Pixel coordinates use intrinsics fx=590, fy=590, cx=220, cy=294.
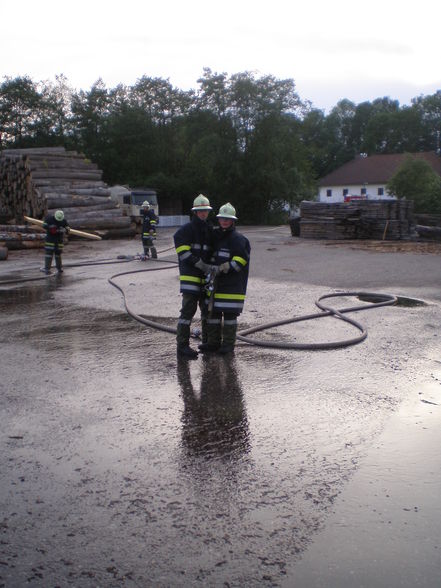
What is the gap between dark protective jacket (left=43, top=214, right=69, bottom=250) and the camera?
13.5 meters

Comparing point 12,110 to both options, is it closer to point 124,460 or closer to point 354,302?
point 354,302

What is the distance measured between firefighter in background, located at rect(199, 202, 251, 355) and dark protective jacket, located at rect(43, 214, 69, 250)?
26.5 ft

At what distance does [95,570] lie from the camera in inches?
106

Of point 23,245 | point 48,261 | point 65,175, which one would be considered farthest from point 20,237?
point 48,261

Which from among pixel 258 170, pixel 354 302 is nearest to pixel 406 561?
pixel 354 302

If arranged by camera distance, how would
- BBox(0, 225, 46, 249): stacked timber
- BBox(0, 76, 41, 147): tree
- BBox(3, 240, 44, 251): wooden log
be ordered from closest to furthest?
BBox(0, 225, 46, 249): stacked timber, BBox(3, 240, 44, 251): wooden log, BBox(0, 76, 41, 147): tree

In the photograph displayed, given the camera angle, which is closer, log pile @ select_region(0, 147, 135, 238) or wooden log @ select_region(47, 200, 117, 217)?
wooden log @ select_region(47, 200, 117, 217)

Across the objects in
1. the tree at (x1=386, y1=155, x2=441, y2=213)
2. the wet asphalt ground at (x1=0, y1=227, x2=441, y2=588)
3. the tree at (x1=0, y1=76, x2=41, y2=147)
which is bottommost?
the wet asphalt ground at (x1=0, y1=227, x2=441, y2=588)

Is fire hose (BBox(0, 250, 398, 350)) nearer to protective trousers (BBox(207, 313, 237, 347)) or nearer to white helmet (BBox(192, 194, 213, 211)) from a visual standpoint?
protective trousers (BBox(207, 313, 237, 347))

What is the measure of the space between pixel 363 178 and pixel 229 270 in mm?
67605

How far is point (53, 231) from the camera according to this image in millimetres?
13578

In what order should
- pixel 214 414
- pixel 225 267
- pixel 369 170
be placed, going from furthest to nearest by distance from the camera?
pixel 369 170 → pixel 225 267 → pixel 214 414

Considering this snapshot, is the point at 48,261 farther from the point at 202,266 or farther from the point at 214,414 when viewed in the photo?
the point at 214,414

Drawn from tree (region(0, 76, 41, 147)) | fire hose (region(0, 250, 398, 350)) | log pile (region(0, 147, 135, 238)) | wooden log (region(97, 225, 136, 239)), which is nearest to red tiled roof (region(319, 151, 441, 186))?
tree (region(0, 76, 41, 147))
